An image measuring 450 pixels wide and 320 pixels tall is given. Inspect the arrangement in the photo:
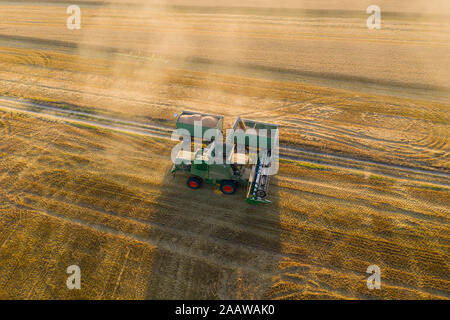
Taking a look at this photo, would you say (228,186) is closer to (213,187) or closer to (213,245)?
(213,187)

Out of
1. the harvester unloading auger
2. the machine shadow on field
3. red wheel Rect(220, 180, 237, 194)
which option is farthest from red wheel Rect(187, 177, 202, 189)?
red wheel Rect(220, 180, 237, 194)

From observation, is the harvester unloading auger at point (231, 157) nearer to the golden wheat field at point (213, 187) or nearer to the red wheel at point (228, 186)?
the red wheel at point (228, 186)

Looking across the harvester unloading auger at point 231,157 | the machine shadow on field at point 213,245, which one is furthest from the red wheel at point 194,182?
the machine shadow on field at point 213,245

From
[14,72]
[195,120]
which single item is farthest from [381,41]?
[14,72]

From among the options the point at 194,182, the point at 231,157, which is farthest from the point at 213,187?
the point at 231,157

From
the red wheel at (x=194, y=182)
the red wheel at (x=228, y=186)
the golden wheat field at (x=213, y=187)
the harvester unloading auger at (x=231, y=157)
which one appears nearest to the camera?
the golden wheat field at (x=213, y=187)

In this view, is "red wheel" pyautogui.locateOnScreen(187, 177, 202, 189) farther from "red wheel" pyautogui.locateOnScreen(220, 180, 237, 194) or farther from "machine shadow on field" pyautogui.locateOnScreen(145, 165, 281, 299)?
"red wheel" pyautogui.locateOnScreen(220, 180, 237, 194)
